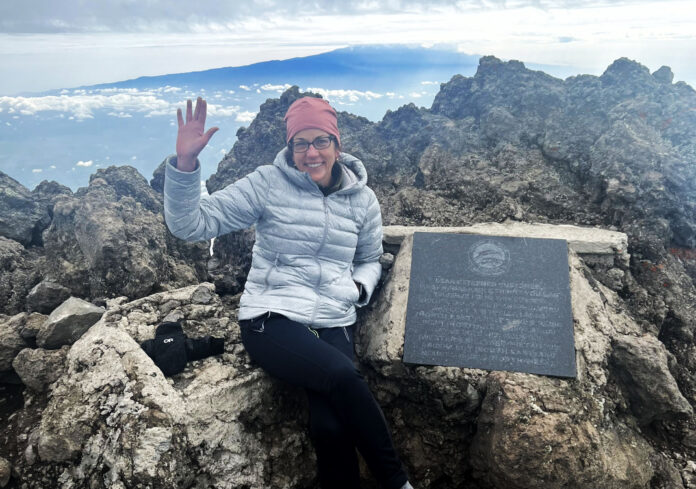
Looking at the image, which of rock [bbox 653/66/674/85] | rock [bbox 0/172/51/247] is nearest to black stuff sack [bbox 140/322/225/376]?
rock [bbox 0/172/51/247]

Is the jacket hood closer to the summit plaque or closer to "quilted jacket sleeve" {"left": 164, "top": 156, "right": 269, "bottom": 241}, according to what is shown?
"quilted jacket sleeve" {"left": 164, "top": 156, "right": 269, "bottom": 241}

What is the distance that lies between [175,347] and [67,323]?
1101 millimetres

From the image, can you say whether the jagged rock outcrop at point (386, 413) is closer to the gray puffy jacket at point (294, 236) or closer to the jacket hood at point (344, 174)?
the gray puffy jacket at point (294, 236)

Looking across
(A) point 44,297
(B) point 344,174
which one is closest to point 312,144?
(B) point 344,174

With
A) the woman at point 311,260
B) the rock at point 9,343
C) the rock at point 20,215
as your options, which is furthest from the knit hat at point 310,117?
the rock at point 20,215

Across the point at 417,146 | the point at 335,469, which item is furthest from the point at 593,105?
the point at 335,469

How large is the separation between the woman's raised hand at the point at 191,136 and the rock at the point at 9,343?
7.36 ft

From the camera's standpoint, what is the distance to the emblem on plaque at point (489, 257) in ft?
14.3

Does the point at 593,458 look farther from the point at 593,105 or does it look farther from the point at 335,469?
the point at 593,105

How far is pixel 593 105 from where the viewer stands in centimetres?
663

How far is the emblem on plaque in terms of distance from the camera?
171 inches

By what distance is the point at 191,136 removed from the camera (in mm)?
3516

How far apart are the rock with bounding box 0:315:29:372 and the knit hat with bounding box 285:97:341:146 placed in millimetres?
2999

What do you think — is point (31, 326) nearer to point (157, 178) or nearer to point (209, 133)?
point (209, 133)
